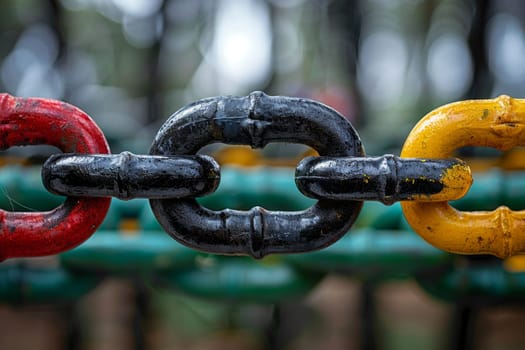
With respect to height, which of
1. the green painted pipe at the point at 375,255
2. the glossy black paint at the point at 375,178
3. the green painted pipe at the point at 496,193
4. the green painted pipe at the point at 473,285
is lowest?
the green painted pipe at the point at 473,285

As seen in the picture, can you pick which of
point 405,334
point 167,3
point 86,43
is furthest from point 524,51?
point 86,43

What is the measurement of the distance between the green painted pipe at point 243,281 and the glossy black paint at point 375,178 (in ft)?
2.14

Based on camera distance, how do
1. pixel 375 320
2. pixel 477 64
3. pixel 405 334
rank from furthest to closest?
pixel 405 334 < pixel 477 64 < pixel 375 320

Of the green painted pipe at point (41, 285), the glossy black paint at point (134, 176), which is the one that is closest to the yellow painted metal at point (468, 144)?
the glossy black paint at point (134, 176)

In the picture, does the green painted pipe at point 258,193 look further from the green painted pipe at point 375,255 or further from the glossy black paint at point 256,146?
the glossy black paint at point 256,146

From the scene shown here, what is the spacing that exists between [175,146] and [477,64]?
217 centimetres

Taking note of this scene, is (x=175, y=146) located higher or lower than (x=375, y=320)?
higher

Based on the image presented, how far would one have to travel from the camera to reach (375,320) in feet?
7.56

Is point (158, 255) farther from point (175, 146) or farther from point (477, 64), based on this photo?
point (477, 64)

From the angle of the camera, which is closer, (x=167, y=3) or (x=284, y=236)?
(x=284, y=236)

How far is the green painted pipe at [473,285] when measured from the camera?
1294 mm

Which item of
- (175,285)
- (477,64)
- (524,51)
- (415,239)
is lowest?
(175,285)

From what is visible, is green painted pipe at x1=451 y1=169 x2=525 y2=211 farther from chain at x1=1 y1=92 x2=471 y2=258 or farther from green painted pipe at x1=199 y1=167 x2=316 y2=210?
chain at x1=1 y1=92 x2=471 y2=258

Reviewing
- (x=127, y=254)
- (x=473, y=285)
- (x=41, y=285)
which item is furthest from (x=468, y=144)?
(x=41, y=285)
